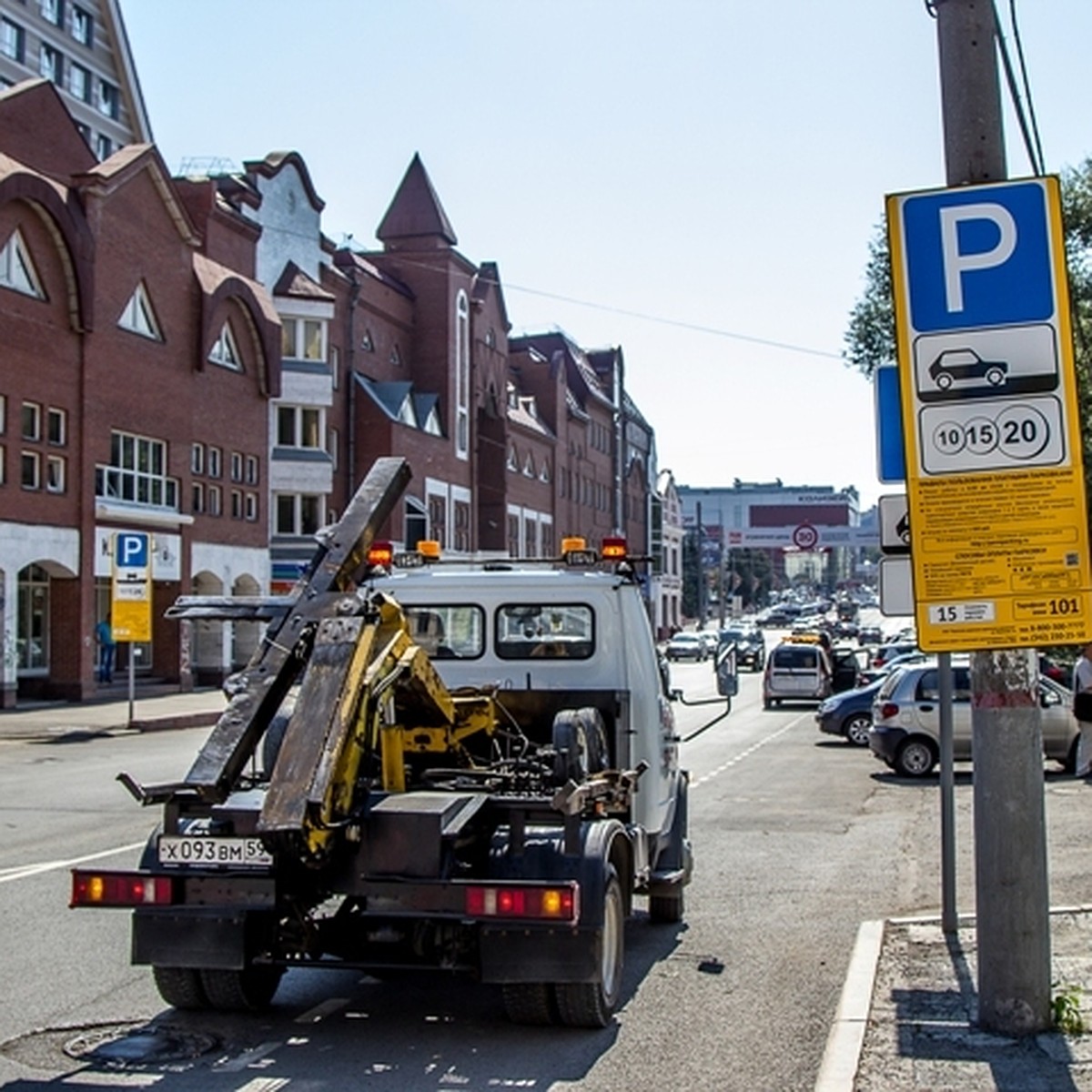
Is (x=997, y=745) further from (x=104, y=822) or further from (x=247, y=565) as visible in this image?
(x=247, y=565)

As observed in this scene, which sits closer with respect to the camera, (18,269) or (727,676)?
(727,676)

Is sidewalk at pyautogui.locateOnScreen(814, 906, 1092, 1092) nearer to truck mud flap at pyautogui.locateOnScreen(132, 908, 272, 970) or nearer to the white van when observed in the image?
truck mud flap at pyautogui.locateOnScreen(132, 908, 272, 970)

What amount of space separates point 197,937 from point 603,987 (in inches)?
68.5

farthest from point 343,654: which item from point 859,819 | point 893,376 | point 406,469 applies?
point 859,819

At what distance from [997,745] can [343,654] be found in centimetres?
269

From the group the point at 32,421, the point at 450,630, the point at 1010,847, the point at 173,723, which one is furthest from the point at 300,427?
the point at 1010,847

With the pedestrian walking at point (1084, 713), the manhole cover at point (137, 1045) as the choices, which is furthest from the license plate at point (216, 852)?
the pedestrian walking at point (1084, 713)

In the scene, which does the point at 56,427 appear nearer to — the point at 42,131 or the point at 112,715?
the point at 42,131

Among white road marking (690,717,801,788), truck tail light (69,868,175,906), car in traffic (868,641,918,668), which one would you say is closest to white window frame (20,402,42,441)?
white road marking (690,717,801,788)

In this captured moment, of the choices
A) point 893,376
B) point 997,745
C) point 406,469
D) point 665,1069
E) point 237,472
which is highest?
point 237,472

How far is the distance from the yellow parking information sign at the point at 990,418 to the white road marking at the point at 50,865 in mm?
7084

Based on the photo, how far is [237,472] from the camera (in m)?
45.3

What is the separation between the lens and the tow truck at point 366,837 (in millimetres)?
6238

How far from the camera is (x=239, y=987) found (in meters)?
6.91
